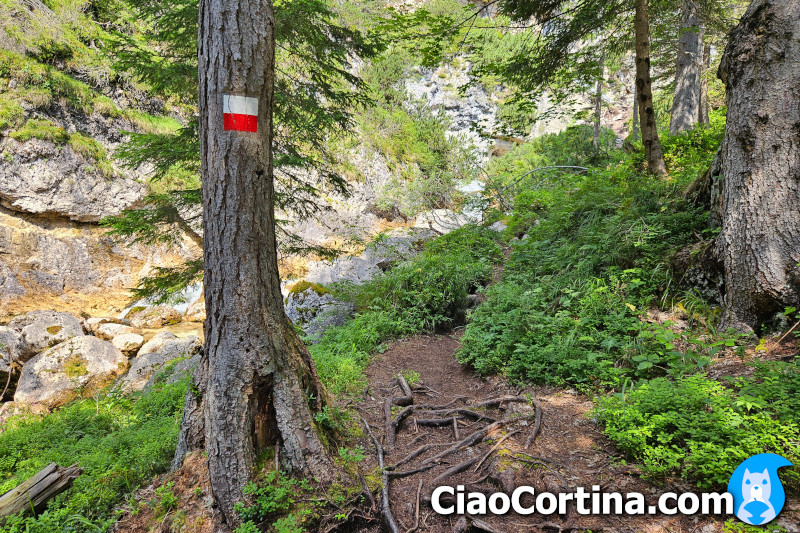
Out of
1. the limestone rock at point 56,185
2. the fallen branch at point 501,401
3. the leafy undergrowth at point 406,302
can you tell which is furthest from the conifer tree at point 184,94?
the limestone rock at point 56,185

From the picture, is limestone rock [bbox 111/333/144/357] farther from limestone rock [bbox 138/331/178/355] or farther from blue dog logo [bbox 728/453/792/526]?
blue dog logo [bbox 728/453/792/526]

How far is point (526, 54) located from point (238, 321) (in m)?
7.24

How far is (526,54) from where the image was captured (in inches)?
282

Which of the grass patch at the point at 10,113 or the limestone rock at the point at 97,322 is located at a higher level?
the grass patch at the point at 10,113

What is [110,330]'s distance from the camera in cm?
969

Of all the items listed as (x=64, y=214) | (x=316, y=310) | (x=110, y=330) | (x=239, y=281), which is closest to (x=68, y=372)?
(x=110, y=330)

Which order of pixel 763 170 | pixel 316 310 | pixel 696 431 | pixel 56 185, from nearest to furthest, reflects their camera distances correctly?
pixel 696 431, pixel 763 170, pixel 316 310, pixel 56 185

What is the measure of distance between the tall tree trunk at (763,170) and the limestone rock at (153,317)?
1220 centimetres

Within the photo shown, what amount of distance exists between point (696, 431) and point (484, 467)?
137 cm

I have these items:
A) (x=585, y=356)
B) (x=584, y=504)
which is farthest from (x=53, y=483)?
(x=585, y=356)

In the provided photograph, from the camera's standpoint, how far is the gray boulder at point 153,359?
7.38 meters

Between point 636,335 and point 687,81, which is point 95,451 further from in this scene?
point 687,81

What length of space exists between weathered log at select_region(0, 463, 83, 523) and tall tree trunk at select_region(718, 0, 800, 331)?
5.68 metres

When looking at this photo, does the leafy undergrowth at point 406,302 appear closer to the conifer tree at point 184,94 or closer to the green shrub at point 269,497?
the conifer tree at point 184,94
